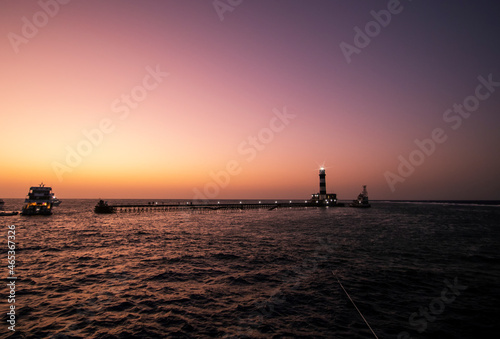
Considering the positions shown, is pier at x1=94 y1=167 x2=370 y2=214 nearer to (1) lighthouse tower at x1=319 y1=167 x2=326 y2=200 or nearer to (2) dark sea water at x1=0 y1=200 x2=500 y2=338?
(1) lighthouse tower at x1=319 y1=167 x2=326 y2=200

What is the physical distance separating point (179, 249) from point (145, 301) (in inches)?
552

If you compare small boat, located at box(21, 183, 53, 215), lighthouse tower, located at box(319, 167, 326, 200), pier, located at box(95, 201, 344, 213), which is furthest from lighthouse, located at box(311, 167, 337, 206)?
small boat, located at box(21, 183, 53, 215)

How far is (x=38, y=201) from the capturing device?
7338 centimetres

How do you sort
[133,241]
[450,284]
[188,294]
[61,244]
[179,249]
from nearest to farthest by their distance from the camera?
[188,294]
[450,284]
[179,249]
[61,244]
[133,241]

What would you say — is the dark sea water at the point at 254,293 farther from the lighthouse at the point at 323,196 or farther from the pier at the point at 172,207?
the lighthouse at the point at 323,196

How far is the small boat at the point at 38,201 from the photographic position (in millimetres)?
72062

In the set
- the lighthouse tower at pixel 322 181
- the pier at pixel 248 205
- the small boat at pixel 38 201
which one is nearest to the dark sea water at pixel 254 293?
the small boat at pixel 38 201

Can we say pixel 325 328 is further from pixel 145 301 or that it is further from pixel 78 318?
pixel 78 318

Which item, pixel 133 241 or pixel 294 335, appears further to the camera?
pixel 133 241

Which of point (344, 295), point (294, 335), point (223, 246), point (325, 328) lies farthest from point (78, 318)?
point (223, 246)

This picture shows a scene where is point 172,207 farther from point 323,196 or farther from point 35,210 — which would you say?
point 323,196

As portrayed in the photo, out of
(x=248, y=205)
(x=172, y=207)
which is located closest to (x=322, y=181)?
(x=248, y=205)

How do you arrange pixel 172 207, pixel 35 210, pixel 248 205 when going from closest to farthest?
pixel 35 210, pixel 172 207, pixel 248 205

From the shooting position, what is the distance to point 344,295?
13.8 metres
